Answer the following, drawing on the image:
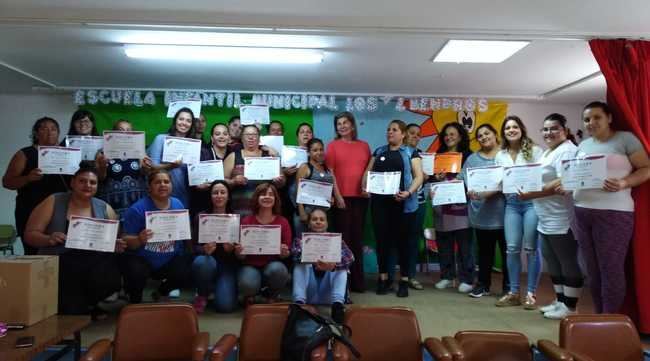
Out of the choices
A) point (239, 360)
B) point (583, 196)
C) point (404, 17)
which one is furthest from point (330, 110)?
point (239, 360)

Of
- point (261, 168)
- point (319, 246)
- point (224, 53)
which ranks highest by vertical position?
point (224, 53)

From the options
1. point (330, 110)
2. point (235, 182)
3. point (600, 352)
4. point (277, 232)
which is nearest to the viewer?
point (600, 352)

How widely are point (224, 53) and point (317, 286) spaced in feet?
6.92

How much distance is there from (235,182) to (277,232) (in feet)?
2.55

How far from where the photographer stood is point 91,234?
2988mm

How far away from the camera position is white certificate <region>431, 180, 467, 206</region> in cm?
422

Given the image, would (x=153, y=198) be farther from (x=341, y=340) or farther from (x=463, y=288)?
(x=463, y=288)

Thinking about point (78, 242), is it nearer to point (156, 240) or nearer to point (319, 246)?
point (156, 240)

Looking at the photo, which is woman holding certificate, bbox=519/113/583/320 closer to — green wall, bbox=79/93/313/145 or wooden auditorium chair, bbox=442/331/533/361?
wooden auditorium chair, bbox=442/331/533/361

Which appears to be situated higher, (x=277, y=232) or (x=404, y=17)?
(x=404, y=17)

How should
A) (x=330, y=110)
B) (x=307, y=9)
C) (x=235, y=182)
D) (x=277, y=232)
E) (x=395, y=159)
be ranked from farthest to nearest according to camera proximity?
(x=330, y=110), (x=395, y=159), (x=235, y=182), (x=277, y=232), (x=307, y=9)

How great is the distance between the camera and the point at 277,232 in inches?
135

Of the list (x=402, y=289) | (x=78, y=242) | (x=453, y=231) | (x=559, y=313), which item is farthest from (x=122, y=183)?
(x=559, y=313)

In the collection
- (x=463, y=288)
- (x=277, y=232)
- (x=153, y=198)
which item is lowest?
(x=463, y=288)
